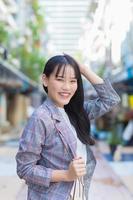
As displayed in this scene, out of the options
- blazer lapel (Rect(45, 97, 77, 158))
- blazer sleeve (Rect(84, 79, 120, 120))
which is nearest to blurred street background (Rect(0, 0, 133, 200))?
blazer sleeve (Rect(84, 79, 120, 120))

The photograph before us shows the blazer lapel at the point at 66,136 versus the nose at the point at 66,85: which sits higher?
the nose at the point at 66,85

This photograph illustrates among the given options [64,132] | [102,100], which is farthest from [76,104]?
[64,132]

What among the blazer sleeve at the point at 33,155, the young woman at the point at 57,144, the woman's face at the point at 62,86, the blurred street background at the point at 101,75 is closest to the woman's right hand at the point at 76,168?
the young woman at the point at 57,144


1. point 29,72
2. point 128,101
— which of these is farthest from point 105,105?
point 29,72

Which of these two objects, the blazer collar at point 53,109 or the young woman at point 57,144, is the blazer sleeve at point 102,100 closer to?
the young woman at point 57,144

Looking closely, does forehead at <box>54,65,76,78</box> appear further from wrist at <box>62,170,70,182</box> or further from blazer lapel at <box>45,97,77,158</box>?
wrist at <box>62,170,70,182</box>

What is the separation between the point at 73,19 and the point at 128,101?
70.1 meters

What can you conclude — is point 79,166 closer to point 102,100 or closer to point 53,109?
point 53,109

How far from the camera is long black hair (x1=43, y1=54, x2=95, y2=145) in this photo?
243 centimetres

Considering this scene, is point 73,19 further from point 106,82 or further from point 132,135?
point 106,82

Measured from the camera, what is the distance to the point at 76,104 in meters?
2.57

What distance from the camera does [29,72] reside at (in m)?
41.9

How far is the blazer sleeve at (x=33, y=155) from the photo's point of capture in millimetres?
2258

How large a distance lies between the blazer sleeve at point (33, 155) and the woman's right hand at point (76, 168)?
102mm
